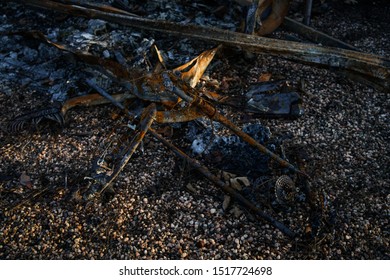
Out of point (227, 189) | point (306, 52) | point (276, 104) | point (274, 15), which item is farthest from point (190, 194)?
point (274, 15)

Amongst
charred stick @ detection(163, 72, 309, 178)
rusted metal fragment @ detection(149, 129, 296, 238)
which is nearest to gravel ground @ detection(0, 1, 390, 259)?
rusted metal fragment @ detection(149, 129, 296, 238)

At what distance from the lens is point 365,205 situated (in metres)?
4.48

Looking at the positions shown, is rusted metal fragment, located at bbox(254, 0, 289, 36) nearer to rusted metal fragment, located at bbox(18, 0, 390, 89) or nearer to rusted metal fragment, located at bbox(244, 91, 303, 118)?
rusted metal fragment, located at bbox(18, 0, 390, 89)

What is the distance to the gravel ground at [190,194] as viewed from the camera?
4172 millimetres

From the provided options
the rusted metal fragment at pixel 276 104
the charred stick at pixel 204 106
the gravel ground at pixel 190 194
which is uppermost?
the charred stick at pixel 204 106

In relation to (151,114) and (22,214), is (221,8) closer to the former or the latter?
(151,114)

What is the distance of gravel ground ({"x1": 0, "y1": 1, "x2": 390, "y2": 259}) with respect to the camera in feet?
13.7

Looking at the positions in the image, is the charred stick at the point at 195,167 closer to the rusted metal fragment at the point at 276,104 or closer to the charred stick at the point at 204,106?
the charred stick at the point at 204,106

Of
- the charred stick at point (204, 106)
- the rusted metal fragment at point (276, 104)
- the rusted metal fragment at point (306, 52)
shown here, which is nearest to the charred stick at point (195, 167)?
the charred stick at point (204, 106)

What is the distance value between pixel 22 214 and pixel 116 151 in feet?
4.37

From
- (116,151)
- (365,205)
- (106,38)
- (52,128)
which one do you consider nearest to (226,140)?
(116,151)

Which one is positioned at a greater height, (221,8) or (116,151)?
(221,8)

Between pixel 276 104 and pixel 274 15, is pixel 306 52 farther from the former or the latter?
pixel 274 15
